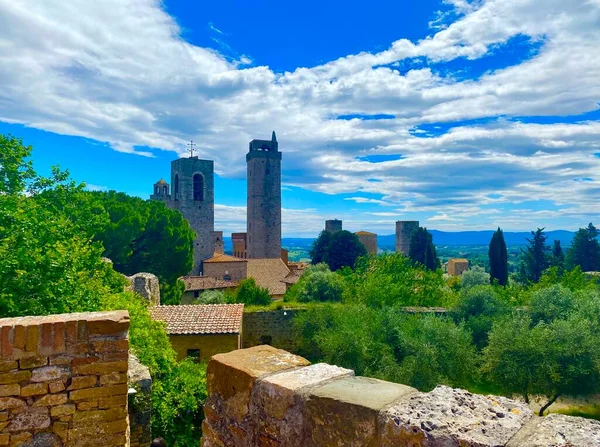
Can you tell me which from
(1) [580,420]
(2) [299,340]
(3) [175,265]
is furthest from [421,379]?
(3) [175,265]

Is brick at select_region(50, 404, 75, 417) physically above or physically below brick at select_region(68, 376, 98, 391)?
below

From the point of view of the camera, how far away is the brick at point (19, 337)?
3.27m

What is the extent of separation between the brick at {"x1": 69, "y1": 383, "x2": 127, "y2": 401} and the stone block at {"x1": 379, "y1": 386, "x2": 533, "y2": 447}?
263cm

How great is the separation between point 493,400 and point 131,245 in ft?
82.2

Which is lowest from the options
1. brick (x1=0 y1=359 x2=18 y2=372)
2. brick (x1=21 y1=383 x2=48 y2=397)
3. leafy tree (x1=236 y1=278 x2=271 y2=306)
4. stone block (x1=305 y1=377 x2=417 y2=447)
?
leafy tree (x1=236 y1=278 x2=271 y2=306)

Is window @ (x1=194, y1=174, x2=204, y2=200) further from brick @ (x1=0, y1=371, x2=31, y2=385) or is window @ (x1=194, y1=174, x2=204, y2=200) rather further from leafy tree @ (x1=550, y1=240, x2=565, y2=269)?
brick @ (x1=0, y1=371, x2=31, y2=385)

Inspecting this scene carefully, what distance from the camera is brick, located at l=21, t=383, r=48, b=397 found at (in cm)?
333

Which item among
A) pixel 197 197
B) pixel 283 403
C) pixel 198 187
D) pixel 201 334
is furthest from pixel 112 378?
pixel 198 187

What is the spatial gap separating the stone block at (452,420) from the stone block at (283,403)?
1.62 ft

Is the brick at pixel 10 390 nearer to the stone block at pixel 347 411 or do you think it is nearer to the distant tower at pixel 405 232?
the stone block at pixel 347 411

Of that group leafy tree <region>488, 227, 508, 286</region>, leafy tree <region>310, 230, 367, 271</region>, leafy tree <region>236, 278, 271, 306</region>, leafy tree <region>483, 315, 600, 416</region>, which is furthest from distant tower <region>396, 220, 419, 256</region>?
leafy tree <region>483, 315, 600, 416</region>

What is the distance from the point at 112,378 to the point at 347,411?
2.43 metres

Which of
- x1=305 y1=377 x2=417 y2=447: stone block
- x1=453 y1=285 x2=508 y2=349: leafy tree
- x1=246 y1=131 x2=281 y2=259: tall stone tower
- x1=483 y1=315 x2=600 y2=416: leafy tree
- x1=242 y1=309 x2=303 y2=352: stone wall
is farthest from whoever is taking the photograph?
x1=246 y1=131 x2=281 y2=259: tall stone tower

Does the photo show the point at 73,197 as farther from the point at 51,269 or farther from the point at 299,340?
the point at 299,340
